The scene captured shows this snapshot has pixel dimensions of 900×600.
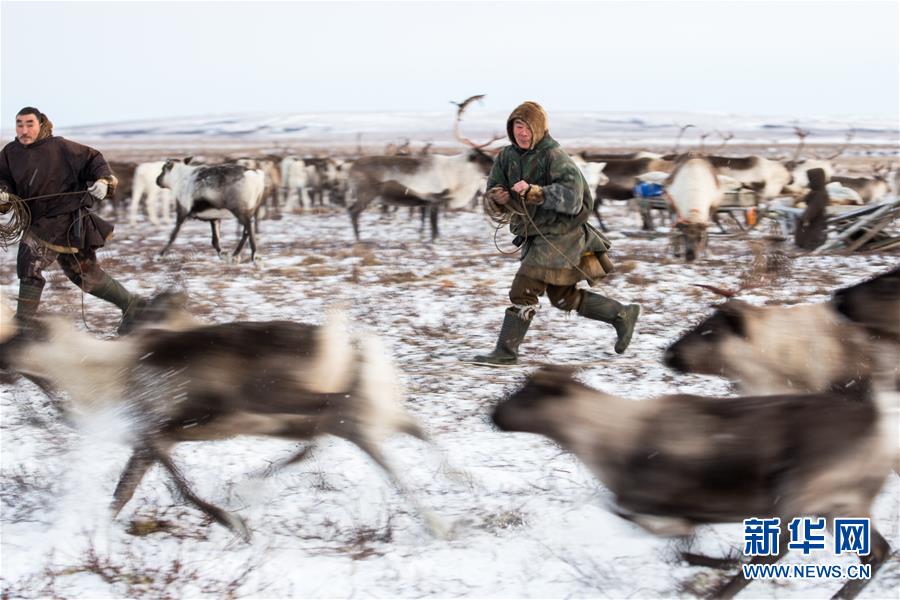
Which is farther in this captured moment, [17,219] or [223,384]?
[17,219]

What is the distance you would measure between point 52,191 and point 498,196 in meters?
2.63

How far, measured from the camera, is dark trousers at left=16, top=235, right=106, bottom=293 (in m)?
5.18

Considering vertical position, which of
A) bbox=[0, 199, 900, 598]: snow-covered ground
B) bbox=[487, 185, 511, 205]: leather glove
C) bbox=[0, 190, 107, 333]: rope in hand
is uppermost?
bbox=[487, 185, 511, 205]: leather glove

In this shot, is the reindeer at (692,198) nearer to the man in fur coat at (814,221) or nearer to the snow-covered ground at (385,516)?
the man in fur coat at (814,221)

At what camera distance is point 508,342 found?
204 inches

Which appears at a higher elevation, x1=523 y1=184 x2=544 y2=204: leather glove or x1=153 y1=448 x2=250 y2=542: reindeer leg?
x1=523 y1=184 x2=544 y2=204: leather glove

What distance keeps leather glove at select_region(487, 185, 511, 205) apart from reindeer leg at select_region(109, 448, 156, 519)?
2337 mm

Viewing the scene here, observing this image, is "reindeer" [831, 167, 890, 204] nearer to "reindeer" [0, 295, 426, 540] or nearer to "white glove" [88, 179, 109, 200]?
"white glove" [88, 179, 109, 200]

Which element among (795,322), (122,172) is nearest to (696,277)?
(795,322)

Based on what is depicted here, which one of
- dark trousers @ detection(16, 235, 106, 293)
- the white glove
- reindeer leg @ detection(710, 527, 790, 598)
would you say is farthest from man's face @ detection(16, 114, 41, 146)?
reindeer leg @ detection(710, 527, 790, 598)

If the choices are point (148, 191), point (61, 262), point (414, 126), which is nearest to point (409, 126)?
point (414, 126)

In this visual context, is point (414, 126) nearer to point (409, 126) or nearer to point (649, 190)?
point (409, 126)

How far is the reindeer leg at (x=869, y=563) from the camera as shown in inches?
96.8

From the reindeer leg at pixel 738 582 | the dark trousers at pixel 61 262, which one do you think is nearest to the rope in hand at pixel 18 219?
the dark trousers at pixel 61 262
